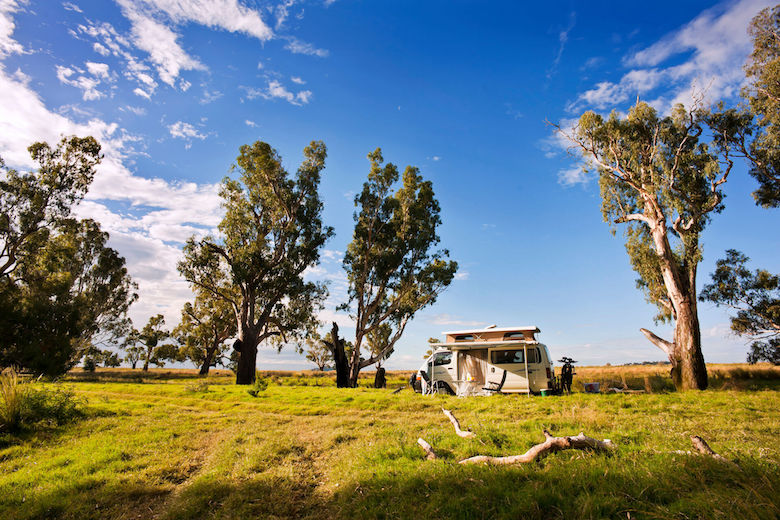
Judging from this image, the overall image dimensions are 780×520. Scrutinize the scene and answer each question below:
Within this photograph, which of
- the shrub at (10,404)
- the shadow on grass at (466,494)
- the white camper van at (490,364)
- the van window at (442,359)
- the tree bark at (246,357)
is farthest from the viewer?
the tree bark at (246,357)

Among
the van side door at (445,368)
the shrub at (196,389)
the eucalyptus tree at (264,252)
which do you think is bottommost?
the shrub at (196,389)

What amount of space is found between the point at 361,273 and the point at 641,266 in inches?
812

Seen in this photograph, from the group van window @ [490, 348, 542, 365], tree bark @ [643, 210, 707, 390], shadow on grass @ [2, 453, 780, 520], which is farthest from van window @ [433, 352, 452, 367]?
shadow on grass @ [2, 453, 780, 520]

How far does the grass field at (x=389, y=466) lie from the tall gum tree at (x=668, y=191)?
17.7 feet

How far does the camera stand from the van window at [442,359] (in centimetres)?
1889

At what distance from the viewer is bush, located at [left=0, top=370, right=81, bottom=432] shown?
35.4 ft

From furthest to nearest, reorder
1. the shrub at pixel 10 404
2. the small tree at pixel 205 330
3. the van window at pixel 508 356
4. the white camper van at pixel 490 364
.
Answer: the small tree at pixel 205 330, the van window at pixel 508 356, the white camper van at pixel 490 364, the shrub at pixel 10 404

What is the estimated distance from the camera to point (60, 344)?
97.0ft

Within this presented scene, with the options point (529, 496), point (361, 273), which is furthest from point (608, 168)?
point (529, 496)

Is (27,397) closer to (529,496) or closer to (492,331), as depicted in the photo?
(529,496)

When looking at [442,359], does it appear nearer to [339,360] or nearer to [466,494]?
[339,360]

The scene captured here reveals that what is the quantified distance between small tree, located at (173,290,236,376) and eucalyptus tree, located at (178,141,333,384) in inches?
476

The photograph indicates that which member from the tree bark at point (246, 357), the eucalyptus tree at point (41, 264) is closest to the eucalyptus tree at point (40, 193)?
the eucalyptus tree at point (41, 264)

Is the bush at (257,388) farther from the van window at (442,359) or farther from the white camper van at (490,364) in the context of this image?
the van window at (442,359)
